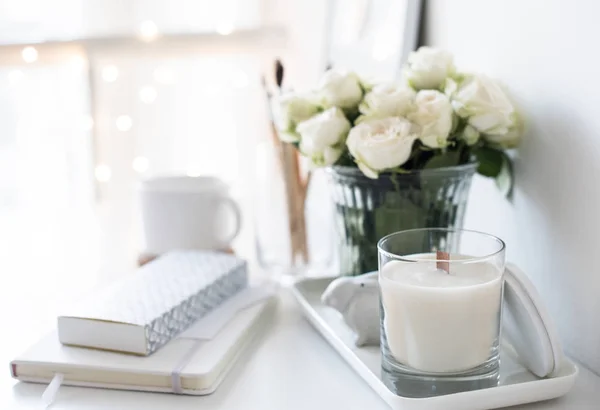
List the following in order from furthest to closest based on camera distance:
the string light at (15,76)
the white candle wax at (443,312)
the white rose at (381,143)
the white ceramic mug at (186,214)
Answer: the string light at (15,76) → the white ceramic mug at (186,214) → the white rose at (381,143) → the white candle wax at (443,312)

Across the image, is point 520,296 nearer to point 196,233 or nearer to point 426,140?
point 426,140

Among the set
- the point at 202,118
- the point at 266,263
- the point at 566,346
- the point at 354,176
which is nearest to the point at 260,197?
the point at 266,263

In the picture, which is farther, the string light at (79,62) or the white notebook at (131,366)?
the string light at (79,62)

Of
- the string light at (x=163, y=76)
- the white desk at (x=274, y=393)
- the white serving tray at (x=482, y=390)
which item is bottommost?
the white desk at (x=274, y=393)

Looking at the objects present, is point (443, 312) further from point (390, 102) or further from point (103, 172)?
point (103, 172)

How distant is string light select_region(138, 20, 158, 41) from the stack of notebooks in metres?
1.31

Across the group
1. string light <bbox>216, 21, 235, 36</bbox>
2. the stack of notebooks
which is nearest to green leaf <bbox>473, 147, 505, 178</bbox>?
the stack of notebooks

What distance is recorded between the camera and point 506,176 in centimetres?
83

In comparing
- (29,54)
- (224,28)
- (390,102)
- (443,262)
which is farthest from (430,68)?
(29,54)

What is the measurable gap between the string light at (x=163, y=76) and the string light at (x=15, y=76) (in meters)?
0.37

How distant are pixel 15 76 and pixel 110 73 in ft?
0.88

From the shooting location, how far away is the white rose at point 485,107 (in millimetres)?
739

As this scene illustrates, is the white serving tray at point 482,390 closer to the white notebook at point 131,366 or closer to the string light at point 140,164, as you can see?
the white notebook at point 131,366

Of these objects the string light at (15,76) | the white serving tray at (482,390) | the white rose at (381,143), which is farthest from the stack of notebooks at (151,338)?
the string light at (15,76)
